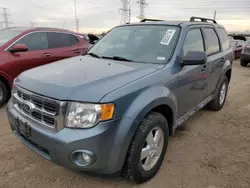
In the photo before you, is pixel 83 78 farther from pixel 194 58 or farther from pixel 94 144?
pixel 194 58

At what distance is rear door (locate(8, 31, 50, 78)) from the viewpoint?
4.98 m

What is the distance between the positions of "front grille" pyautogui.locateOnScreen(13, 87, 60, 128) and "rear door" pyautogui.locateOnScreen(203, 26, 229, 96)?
2721 mm

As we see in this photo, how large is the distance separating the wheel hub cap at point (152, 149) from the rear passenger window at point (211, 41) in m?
2.01

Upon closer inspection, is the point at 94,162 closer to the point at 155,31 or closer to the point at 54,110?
the point at 54,110

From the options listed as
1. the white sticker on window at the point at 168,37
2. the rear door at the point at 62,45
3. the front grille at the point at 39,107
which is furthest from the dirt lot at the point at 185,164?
the rear door at the point at 62,45

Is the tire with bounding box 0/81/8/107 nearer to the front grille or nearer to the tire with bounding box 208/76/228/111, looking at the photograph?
the front grille

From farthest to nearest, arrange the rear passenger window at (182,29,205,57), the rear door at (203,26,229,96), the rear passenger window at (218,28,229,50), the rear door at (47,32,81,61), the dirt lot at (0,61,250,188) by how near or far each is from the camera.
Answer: the rear door at (47,32,81,61) → the rear passenger window at (218,28,229,50) → the rear door at (203,26,229,96) → the rear passenger window at (182,29,205,57) → the dirt lot at (0,61,250,188)

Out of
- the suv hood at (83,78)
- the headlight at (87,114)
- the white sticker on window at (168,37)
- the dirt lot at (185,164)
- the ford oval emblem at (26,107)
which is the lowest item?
the dirt lot at (185,164)

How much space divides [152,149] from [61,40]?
169 inches

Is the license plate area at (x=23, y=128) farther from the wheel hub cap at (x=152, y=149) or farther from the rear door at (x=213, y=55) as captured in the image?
the rear door at (x=213, y=55)

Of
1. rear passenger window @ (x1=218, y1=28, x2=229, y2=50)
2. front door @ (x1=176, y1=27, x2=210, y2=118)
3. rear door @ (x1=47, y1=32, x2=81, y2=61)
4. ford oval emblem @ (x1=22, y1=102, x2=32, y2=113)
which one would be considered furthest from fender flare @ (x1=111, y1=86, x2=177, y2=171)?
rear door @ (x1=47, y1=32, x2=81, y2=61)

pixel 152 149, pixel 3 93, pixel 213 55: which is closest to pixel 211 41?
pixel 213 55

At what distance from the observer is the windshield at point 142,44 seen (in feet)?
10.2

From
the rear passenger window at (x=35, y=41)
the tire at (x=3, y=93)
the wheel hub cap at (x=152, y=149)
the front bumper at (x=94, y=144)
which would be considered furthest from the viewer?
the rear passenger window at (x=35, y=41)
